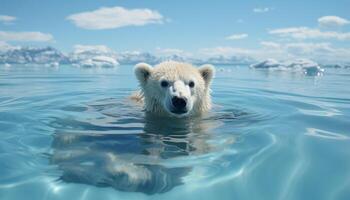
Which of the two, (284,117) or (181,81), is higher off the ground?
(181,81)

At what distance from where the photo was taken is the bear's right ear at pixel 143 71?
697cm

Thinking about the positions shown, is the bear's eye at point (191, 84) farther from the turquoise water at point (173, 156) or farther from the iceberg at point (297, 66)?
the iceberg at point (297, 66)

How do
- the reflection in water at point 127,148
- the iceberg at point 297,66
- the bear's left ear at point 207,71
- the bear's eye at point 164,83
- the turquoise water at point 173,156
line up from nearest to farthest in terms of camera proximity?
the turquoise water at point 173,156 → the reflection in water at point 127,148 → the bear's eye at point 164,83 → the bear's left ear at point 207,71 → the iceberg at point 297,66

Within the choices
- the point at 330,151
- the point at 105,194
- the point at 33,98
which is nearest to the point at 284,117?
the point at 330,151

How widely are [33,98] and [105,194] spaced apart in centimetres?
718

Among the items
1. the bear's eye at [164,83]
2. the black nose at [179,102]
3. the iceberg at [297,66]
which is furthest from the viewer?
the iceberg at [297,66]

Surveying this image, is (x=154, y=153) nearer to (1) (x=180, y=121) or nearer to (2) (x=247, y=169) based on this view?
(2) (x=247, y=169)

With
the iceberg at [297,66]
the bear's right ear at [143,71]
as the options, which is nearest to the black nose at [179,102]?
the bear's right ear at [143,71]

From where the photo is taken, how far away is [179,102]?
582cm

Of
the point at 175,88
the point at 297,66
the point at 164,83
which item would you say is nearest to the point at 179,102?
the point at 175,88

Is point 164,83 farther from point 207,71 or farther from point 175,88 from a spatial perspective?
point 207,71

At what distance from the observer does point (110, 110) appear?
763 cm

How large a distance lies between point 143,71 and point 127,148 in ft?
8.38

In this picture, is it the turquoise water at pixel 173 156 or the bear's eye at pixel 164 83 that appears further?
the bear's eye at pixel 164 83
